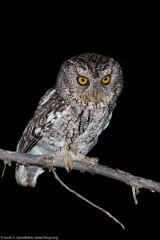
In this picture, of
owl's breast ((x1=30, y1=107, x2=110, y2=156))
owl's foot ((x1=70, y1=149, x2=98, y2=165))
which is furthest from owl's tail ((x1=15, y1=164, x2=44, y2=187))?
owl's foot ((x1=70, y1=149, x2=98, y2=165))

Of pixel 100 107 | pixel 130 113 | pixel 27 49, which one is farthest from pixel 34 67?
pixel 100 107

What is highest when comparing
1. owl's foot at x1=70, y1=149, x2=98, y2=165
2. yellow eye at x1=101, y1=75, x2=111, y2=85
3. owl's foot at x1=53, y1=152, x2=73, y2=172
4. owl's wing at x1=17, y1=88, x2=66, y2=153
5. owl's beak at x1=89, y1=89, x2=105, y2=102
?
yellow eye at x1=101, y1=75, x2=111, y2=85

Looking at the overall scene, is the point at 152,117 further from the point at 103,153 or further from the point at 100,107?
the point at 100,107

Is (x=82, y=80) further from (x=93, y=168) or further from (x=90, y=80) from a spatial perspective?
(x=93, y=168)

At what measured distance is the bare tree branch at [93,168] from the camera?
69.0 inches

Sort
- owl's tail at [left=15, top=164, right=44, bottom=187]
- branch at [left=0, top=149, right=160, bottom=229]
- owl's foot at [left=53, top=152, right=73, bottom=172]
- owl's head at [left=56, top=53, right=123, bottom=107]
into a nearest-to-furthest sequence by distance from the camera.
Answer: branch at [left=0, top=149, right=160, bottom=229]
owl's foot at [left=53, top=152, right=73, bottom=172]
owl's head at [left=56, top=53, right=123, bottom=107]
owl's tail at [left=15, top=164, right=44, bottom=187]

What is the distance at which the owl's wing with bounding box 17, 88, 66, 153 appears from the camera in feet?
8.79

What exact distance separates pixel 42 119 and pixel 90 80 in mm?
444

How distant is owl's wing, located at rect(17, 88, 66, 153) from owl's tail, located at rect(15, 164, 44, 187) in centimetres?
17

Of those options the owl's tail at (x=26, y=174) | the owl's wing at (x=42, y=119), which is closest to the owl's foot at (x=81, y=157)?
the owl's wing at (x=42, y=119)

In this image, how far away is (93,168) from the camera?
190 centimetres

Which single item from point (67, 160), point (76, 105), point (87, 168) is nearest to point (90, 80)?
point (76, 105)

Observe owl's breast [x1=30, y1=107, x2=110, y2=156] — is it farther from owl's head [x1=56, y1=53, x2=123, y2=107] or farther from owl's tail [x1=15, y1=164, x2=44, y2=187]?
owl's tail [x1=15, y1=164, x2=44, y2=187]

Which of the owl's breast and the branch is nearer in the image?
the branch
